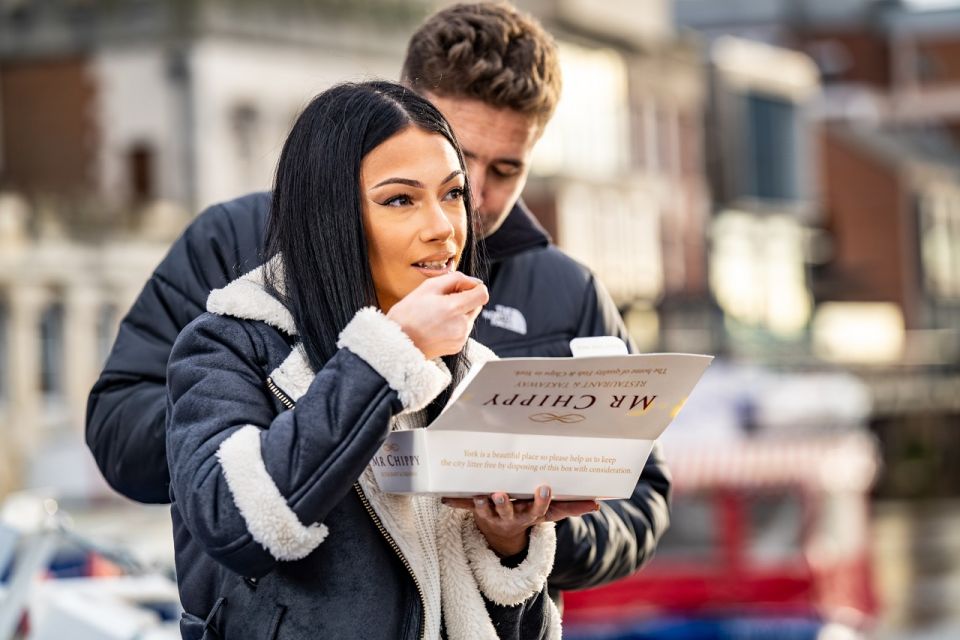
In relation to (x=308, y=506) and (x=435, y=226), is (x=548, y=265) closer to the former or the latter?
(x=435, y=226)

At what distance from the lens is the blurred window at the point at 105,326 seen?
2514 centimetres

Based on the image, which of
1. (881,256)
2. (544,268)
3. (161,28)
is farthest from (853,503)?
(881,256)

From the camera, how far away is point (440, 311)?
2.17 m

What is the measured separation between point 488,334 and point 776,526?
1149cm

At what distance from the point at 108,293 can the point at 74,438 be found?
2.19m

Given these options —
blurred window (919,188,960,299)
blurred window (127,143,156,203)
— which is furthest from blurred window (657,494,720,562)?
blurred window (919,188,960,299)

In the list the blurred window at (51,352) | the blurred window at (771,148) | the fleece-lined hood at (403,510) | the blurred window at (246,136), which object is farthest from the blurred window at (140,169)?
the fleece-lined hood at (403,510)

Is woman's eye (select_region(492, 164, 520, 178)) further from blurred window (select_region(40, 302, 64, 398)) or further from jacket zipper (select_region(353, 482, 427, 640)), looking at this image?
blurred window (select_region(40, 302, 64, 398))

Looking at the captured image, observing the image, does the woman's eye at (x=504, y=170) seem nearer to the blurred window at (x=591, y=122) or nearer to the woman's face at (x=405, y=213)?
the woman's face at (x=405, y=213)

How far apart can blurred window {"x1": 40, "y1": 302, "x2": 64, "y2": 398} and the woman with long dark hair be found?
22.7 meters

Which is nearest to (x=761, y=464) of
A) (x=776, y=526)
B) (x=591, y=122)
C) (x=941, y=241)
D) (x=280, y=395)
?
(x=776, y=526)

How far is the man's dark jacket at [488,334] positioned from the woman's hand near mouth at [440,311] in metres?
0.64

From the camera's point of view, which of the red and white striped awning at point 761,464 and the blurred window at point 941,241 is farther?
the blurred window at point 941,241

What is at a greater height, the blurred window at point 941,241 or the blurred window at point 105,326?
the blurred window at point 105,326
